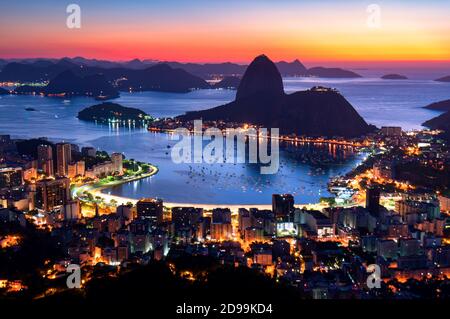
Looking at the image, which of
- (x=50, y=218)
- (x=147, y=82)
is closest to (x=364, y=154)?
(x=50, y=218)

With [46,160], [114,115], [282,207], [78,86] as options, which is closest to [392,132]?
[282,207]

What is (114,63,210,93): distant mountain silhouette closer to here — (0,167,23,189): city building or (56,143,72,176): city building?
(56,143,72,176): city building

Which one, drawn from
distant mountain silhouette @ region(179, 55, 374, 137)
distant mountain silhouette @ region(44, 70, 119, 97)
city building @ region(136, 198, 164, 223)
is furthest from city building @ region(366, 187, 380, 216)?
distant mountain silhouette @ region(44, 70, 119, 97)

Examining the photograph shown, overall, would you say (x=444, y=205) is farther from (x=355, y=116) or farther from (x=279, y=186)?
(x=355, y=116)

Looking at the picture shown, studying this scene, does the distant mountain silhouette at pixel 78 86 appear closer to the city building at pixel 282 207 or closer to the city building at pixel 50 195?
the city building at pixel 50 195

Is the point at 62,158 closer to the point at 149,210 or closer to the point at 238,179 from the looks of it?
the point at 238,179

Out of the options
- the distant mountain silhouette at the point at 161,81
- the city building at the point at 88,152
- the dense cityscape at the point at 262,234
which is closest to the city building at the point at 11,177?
the dense cityscape at the point at 262,234

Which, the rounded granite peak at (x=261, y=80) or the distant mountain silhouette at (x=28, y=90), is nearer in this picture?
the rounded granite peak at (x=261, y=80)
